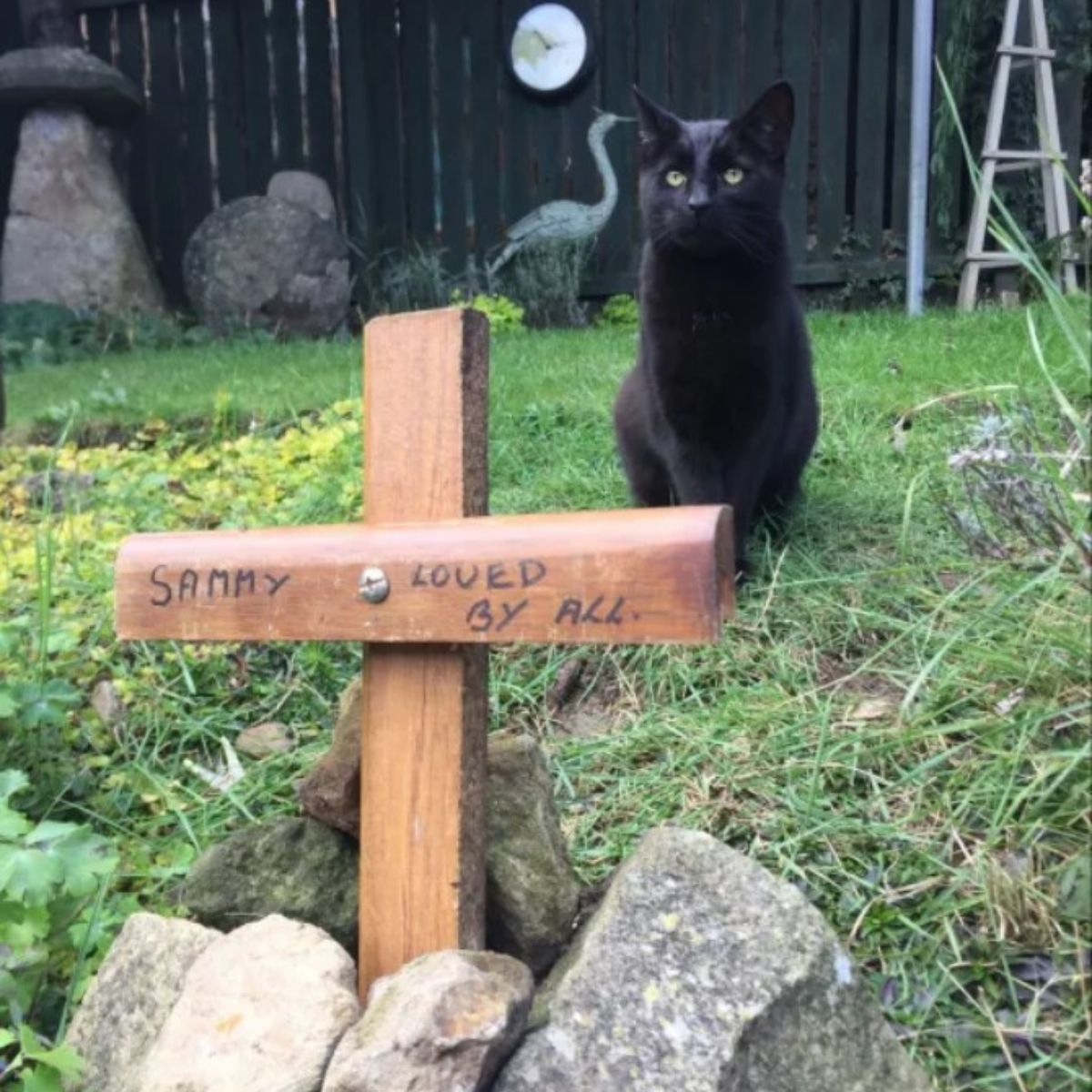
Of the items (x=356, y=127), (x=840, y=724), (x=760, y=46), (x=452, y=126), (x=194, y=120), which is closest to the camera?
(x=840, y=724)

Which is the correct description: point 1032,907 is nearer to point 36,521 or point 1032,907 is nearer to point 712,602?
point 712,602

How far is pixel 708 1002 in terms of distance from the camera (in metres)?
1.23

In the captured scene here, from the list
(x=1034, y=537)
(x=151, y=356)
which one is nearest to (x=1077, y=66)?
(x=151, y=356)

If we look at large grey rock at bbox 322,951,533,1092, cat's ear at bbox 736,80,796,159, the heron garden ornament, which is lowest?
large grey rock at bbox 322,951,533,1092

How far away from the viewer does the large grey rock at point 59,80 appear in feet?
23.7

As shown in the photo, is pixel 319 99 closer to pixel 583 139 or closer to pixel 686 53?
pixel 583 139

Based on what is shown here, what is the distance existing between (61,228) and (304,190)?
1569 mm

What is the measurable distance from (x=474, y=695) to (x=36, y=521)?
7.57 ft

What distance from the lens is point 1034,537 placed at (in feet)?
5.49

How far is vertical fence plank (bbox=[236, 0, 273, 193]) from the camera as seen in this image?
27.2 feet

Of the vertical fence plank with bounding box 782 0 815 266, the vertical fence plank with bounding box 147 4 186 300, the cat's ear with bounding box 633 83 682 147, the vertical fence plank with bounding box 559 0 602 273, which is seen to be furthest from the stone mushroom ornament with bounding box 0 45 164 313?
the cat's ear with bounding box 633 83 682 147

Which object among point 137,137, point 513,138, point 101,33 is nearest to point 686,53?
point 513,138

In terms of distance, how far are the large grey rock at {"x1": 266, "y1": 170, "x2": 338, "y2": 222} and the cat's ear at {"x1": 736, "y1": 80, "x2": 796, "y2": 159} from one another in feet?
19.8

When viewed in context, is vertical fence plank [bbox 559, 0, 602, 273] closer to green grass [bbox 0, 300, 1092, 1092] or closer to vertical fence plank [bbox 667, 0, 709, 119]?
vertical fence plank [bbox 667, 0, 709, 119]
